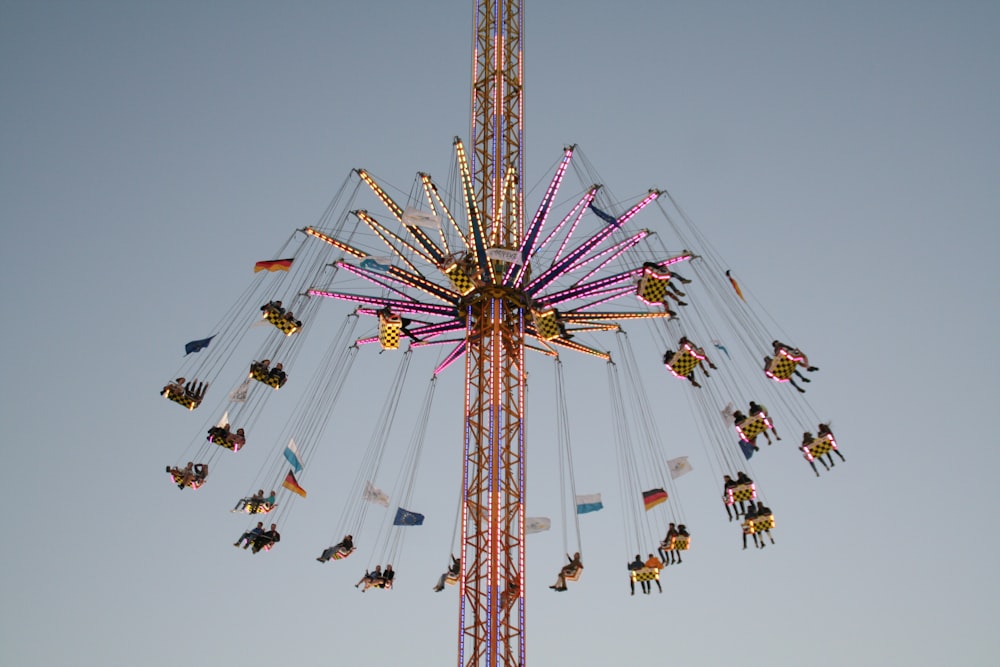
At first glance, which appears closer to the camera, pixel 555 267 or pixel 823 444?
pixel 823 444

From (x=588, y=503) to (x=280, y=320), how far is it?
11595 mm

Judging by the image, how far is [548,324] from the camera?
31.3m

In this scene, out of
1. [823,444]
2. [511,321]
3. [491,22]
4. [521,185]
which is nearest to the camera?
[823,444]

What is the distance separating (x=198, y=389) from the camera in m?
30.3

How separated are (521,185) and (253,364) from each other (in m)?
12.1

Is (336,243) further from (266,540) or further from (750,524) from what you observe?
(750,524)

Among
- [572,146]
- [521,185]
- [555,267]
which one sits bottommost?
[555,267]

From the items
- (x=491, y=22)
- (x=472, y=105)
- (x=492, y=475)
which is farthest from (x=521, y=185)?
(x=492, y=475)

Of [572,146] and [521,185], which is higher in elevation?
[521,185]

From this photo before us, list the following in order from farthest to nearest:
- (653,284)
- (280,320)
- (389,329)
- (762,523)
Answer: (389,329) → (280,320) → (653,284) → (762,523)

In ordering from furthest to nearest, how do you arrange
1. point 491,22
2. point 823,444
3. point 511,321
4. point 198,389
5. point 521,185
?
point 491,22
point 521,185
point 511,321
point 198,389
point 823,444

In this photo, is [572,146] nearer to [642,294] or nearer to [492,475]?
[642,294]

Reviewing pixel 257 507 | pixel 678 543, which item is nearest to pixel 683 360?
pixel 678 543

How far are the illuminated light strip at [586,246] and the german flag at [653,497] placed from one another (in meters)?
7.66
